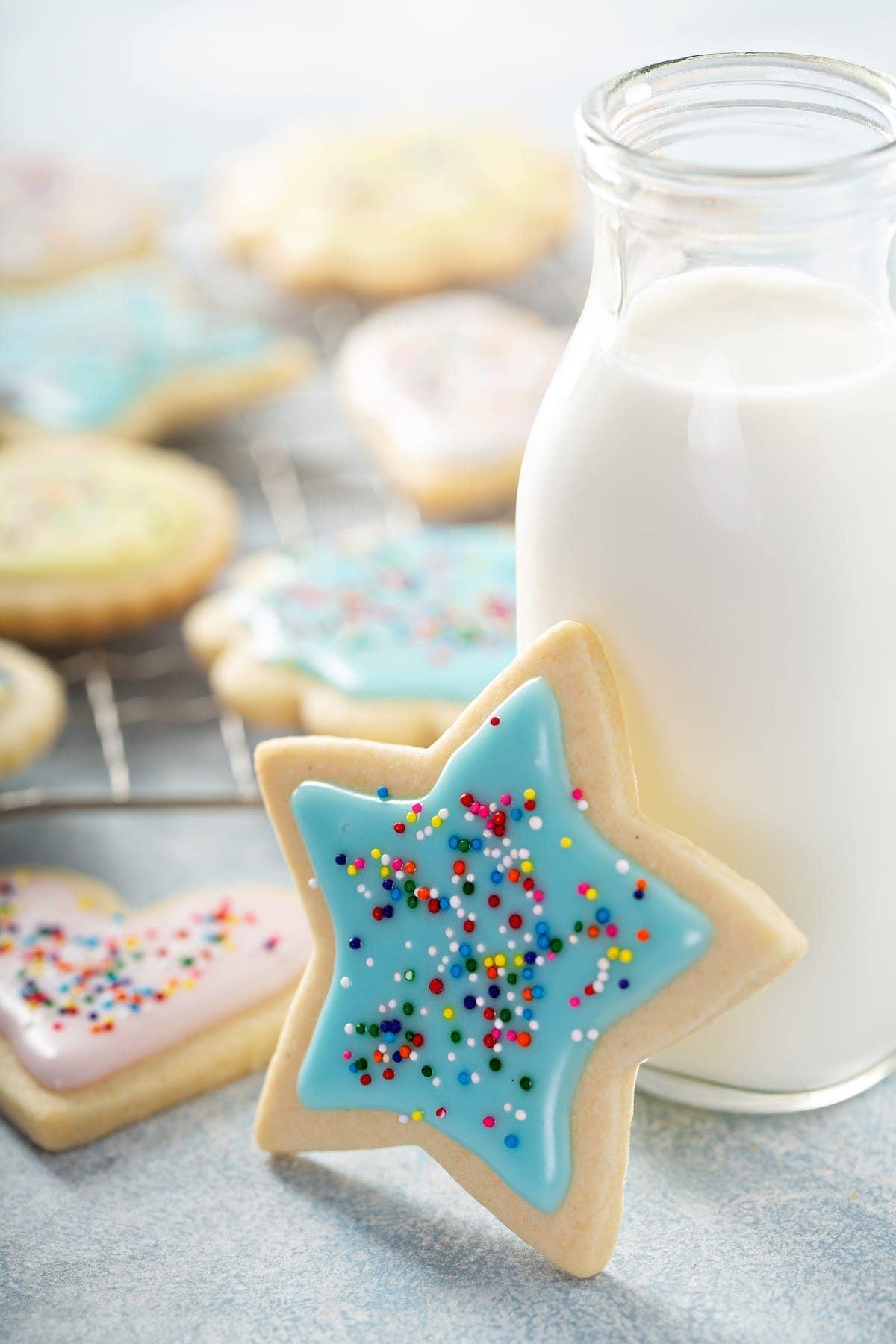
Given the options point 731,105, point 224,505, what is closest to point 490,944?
point 731,105

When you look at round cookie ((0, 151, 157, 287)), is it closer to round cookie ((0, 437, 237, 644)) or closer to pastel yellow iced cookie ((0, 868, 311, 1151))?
round cookie ((0, 437, 237, 644))

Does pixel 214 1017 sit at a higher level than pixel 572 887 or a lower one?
lower

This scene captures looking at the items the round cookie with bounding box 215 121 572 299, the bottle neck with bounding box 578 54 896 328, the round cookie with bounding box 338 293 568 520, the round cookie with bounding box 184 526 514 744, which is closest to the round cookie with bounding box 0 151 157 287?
the round cookie with bounding box 215 121 572 299

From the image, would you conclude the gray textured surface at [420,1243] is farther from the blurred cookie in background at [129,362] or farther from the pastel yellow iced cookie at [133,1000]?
the blurred cookie in background at [129,362]

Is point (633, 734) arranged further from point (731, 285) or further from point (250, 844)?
point (250, 844)

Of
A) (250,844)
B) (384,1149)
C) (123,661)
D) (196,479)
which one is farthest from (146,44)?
(384,1149)

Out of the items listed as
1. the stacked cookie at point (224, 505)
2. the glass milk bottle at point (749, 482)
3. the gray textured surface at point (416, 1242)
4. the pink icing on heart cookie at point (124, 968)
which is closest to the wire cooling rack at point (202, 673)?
the stacked cookie at point (224, 505)

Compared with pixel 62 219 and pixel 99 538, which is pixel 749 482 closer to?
pixel 99 538
